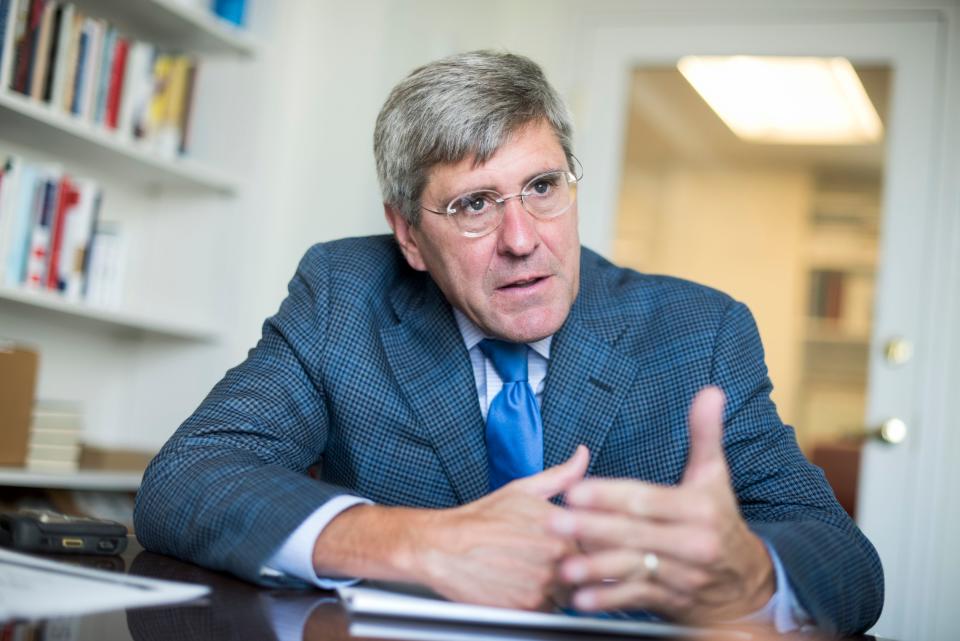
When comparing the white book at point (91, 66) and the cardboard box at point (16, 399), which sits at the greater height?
the white book at point (91, 66)

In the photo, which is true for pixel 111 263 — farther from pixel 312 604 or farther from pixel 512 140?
pixel 312 604

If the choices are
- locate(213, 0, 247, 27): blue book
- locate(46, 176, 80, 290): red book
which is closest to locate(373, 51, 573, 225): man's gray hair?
locate(46, 176, 80, 290): red book

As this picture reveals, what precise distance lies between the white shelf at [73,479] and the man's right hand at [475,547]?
1.61 meters

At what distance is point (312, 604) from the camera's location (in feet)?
3.17

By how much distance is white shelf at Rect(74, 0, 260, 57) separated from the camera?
2.95 meters

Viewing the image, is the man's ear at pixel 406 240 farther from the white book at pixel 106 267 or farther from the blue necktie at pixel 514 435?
the white book at pixel 106 267

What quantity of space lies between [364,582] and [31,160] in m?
2.18

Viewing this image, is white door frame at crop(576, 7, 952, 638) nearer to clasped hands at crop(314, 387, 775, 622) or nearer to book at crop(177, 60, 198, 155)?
book at crop(177, 60, 198, 155)

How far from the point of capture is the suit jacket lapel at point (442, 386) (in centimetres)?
144

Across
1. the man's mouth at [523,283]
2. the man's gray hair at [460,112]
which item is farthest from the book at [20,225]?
the man's mouth at [523,283]

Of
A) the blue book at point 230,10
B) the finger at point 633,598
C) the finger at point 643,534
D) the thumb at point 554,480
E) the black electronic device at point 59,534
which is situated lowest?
the black electronic device at point 59,534

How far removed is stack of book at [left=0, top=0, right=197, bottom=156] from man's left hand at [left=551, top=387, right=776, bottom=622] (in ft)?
6.92

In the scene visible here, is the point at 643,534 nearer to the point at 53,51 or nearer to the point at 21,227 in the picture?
the point at 21,227

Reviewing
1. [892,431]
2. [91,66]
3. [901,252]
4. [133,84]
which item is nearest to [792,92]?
[901,252]
